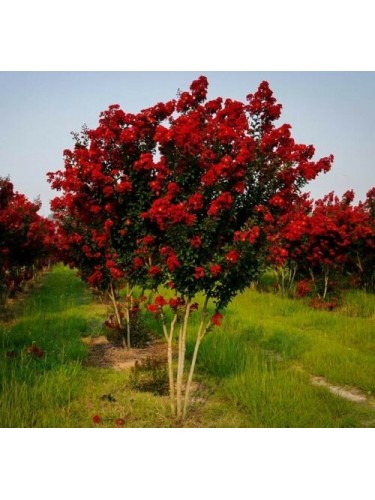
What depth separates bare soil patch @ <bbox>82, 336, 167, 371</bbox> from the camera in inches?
298

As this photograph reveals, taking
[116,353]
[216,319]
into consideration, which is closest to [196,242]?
[216,319]

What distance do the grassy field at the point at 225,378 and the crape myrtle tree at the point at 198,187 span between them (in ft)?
2.07

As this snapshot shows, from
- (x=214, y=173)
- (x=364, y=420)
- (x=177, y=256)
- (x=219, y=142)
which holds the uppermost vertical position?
(x=219, y=142)

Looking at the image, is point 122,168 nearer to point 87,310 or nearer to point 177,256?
point 177,256

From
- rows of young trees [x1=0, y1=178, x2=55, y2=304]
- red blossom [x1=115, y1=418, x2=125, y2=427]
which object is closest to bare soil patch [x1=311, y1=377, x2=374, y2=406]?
red blossom [x1=115, y1=418, x2=125, y2=427]

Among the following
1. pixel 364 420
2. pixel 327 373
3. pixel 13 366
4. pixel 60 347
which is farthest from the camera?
pixel 60 347

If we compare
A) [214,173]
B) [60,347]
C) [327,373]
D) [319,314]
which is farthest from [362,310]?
[214,173]

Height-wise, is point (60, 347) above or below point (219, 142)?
below

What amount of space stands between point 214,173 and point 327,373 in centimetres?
379

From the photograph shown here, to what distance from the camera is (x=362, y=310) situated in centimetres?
1162

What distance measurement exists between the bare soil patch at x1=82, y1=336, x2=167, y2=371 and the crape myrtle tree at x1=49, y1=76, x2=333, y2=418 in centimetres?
231

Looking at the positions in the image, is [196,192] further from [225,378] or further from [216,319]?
[225,378]

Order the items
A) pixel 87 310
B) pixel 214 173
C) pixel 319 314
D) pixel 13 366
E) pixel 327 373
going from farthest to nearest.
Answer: pixel 87 310, pixel 319 314, pixel 327 373, pixel 13 366, pixel 214 173

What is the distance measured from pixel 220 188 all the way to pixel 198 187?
24cm
